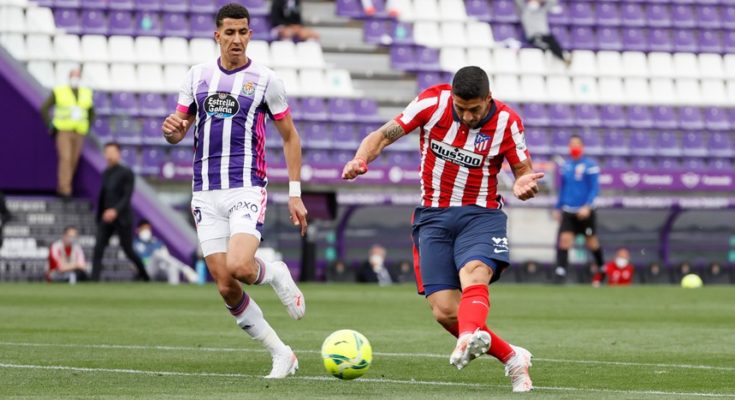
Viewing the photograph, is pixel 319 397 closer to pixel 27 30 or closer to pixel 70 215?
pixel 70 215

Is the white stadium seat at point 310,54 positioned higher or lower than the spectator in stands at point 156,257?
higher

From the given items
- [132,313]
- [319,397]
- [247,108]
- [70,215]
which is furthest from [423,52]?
[319,397]

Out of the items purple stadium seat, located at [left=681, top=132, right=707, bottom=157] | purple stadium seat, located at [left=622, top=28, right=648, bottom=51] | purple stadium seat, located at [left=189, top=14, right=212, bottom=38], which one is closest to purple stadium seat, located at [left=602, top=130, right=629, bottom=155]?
purple stadium seat, located at [left=681, top=132, right=707, bottom=157]

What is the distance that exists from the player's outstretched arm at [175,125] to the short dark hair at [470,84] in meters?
1.83

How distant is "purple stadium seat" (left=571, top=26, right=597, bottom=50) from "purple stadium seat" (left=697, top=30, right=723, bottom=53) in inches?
91.4

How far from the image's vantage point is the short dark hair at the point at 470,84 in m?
7.50

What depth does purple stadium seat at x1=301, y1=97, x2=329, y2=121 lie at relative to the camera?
25.9 m

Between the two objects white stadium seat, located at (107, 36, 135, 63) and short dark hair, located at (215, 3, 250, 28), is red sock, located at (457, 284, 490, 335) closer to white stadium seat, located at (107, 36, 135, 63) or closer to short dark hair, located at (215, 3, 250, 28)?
short dark hair, located at (215, 3, 250, 28)

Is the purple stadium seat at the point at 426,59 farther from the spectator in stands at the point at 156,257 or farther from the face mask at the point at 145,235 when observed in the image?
the face mask at the point at 145,235

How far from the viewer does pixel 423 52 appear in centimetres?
2777

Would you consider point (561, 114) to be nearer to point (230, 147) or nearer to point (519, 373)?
point (230, 147)

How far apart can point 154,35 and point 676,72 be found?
10.4m

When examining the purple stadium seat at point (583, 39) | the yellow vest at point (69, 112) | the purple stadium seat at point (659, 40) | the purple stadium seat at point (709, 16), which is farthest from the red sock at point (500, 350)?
the purple stadium seat at point (709, 16)

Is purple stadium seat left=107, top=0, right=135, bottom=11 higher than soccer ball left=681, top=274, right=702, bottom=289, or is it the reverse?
purple stadium seat left=107, top=0, right=135, bottom=11
